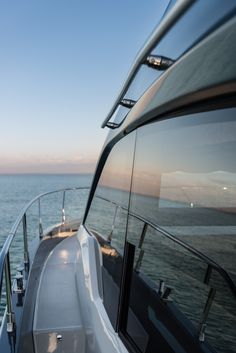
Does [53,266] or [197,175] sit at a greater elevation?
[197,175]

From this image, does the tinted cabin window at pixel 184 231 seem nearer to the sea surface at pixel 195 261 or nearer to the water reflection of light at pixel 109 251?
the sea surface at pixel 195 261

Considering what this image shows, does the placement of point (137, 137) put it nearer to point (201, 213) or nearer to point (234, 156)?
point (201, 213)

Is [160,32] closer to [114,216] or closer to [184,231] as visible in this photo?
[184,231]

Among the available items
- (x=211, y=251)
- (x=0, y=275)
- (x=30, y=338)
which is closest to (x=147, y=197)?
(x=211, y=251)

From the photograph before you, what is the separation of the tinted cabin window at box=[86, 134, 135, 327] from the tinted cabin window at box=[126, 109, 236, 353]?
0.84ft

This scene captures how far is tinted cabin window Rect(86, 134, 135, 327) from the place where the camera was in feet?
7.29

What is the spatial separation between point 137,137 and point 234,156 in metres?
0.97

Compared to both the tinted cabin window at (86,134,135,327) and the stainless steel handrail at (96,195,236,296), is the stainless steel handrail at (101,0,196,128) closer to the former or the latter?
the tinted cabin window at (86,134,135,327)

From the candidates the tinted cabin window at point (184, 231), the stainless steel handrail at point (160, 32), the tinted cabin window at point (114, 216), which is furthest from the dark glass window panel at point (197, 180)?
the tinted cabin window at point (114, 216)

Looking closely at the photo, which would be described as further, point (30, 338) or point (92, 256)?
point (92, 256)

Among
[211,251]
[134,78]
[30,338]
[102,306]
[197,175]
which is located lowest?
[30,338]

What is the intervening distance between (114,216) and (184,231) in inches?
48.9

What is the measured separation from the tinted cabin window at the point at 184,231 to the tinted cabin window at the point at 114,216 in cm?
26

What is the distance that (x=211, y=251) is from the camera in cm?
123
